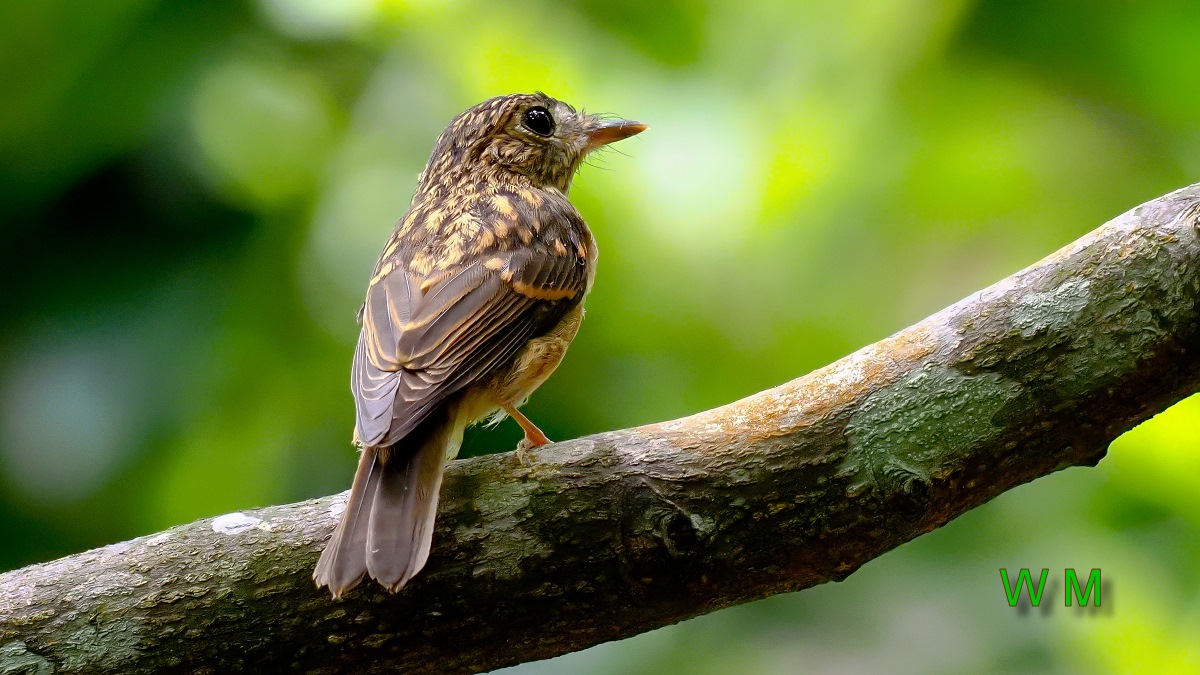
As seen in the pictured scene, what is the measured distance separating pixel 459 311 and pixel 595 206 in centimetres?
203

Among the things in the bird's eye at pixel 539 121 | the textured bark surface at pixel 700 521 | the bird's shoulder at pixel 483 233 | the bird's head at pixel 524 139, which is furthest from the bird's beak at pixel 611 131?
the textured bark surface at pixel 700 521

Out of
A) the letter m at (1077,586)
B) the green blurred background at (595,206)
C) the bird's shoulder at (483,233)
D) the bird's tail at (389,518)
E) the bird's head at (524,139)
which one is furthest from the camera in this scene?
Result: the green blurred background at (595,206)

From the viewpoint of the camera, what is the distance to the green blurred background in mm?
4520

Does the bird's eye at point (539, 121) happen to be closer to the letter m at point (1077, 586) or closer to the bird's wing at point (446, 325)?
the bird's wing at point (446, 325)

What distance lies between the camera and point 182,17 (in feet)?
16.4

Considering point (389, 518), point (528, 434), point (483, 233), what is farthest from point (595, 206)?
point (389, 518)

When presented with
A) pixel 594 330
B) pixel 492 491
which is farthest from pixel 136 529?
pixel 492 491

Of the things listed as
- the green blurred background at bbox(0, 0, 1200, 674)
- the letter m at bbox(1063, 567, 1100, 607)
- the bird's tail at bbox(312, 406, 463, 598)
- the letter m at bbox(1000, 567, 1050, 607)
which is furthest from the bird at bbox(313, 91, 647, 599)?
the letter m at bbox(1063, 567, 1100, 607)

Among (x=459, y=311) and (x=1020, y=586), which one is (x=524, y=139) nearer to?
(x=459, y=311)

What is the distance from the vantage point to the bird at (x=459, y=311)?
2.17 meters

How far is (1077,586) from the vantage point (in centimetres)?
360

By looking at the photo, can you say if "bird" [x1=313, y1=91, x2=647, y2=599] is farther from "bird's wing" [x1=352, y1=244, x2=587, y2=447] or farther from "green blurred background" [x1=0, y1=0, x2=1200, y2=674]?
"green blurred background" [x1=0, y1=0, x2=1200, y2=674]

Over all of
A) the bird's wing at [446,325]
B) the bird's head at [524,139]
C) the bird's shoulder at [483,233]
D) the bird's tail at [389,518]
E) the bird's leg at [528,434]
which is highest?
the bird's head at [524,139]

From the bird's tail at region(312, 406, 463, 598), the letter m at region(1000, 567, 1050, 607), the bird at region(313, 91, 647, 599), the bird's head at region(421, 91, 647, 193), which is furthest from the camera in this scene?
the bird's head at region(421, 91, 647, 193)
